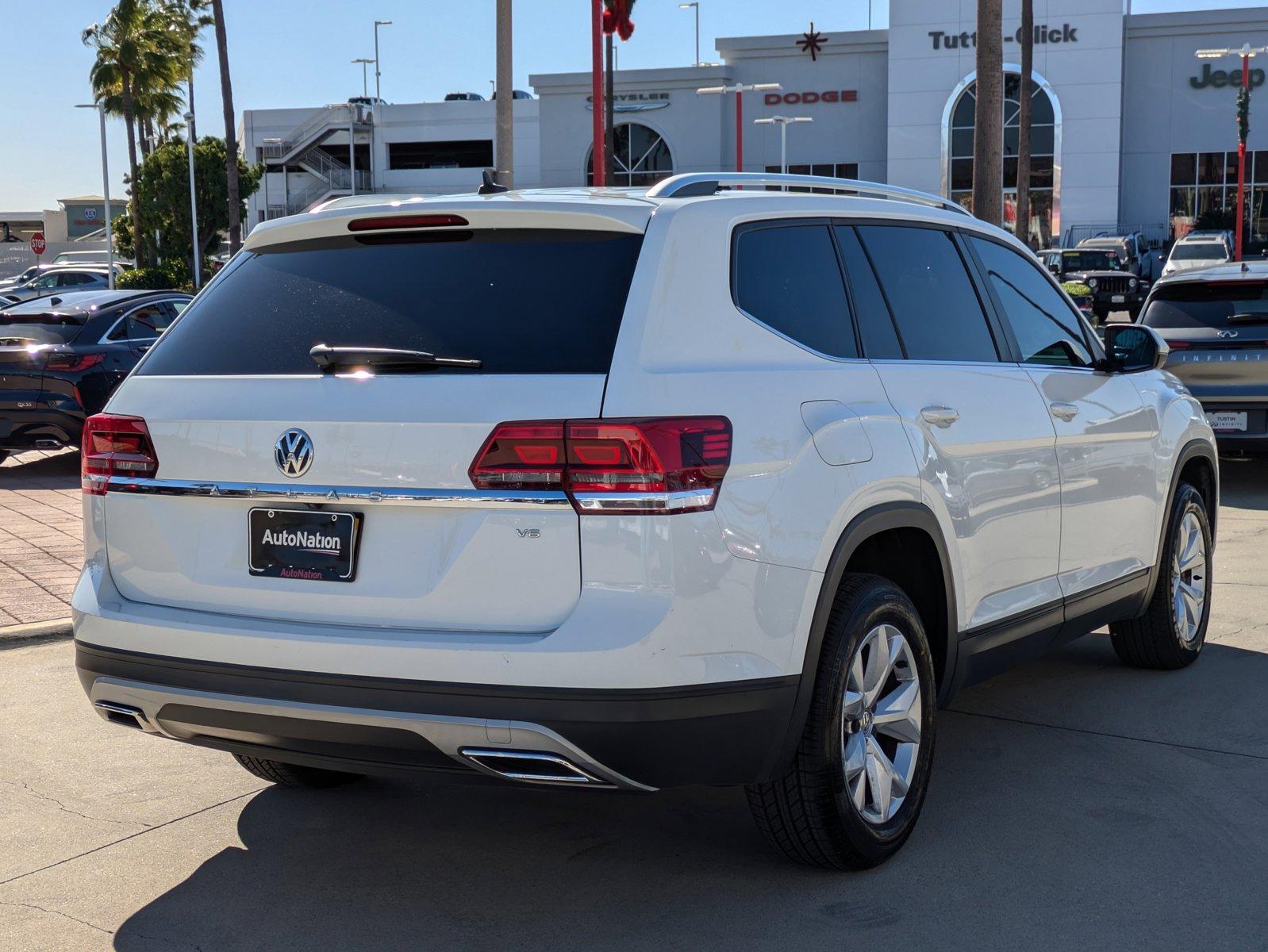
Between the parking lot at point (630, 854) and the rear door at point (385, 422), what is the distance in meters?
0.56

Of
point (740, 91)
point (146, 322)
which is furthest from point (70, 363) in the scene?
point (740, 91)

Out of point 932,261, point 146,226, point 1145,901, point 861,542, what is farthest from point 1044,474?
point 146,226

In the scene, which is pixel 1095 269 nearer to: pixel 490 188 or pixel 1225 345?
pixel 1225 345

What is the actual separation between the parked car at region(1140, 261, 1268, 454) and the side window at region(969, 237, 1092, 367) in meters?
6.29

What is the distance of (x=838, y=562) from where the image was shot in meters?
3.79

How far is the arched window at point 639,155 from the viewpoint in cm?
6600

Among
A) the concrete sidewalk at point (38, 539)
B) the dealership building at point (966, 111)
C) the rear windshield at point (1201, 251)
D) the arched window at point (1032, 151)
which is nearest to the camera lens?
the concrete sidewalk at point (38, 539)

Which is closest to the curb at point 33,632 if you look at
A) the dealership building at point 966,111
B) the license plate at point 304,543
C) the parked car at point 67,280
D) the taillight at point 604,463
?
the license plate at point 304,543

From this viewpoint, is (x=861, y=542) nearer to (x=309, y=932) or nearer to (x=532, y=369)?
(x=532, y=369)

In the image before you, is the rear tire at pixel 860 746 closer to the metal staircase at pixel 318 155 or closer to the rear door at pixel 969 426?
the rear door at pixel 969 426

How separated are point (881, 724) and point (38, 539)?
7140 millimetres

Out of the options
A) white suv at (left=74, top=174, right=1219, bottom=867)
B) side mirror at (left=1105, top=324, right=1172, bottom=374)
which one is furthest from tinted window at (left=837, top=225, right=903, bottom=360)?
side mirror at (left=1105, top=324, right=1172, bottom=374)

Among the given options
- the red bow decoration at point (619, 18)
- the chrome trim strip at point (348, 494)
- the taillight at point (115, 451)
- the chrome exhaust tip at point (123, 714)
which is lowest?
the chrome exhaust tip at point (123, 714)

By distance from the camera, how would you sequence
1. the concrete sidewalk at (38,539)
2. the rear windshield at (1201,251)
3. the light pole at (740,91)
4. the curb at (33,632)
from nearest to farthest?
the curb at (33,632) → the concrete sidewalk at (38,539) → the rear windshield at (1201,251) → the light pole at (740,91)
